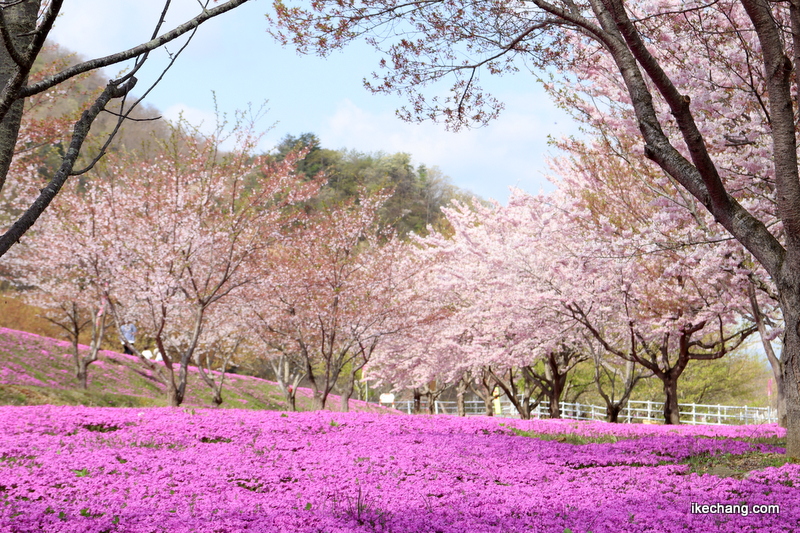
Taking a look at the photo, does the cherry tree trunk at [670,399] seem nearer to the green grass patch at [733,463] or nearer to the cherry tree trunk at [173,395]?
the green grass patch at [733,463]

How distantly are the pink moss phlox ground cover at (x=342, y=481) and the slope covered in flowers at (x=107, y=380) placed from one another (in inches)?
322

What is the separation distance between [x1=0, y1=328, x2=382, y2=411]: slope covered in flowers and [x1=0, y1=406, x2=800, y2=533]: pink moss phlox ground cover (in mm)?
8167

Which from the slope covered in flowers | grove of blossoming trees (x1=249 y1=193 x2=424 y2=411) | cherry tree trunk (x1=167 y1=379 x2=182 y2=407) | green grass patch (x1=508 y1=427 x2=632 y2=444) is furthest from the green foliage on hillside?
green grass patch (x1=508 y1=427 x2=632 y2=444)

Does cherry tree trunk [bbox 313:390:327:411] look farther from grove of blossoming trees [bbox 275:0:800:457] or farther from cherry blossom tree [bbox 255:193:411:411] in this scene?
grove of blossoming trees [bbox 275:0:800:457]

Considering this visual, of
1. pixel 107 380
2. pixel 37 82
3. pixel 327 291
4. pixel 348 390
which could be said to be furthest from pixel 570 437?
pixel 107 380

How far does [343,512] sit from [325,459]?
254 centimetres

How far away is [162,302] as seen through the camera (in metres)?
13.3

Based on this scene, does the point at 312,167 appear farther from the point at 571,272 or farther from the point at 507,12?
the point at 507,12

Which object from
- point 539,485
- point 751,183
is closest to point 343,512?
point 539,485

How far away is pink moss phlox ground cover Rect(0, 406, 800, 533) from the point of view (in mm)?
4402

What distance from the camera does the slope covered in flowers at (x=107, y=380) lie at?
18.9m

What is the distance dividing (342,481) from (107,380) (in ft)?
65.4

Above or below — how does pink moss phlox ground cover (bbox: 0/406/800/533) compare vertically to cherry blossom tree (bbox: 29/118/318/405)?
below

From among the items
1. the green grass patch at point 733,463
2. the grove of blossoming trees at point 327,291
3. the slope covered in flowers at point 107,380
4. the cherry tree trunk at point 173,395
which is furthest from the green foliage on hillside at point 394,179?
the green grass patch at point 733,463
